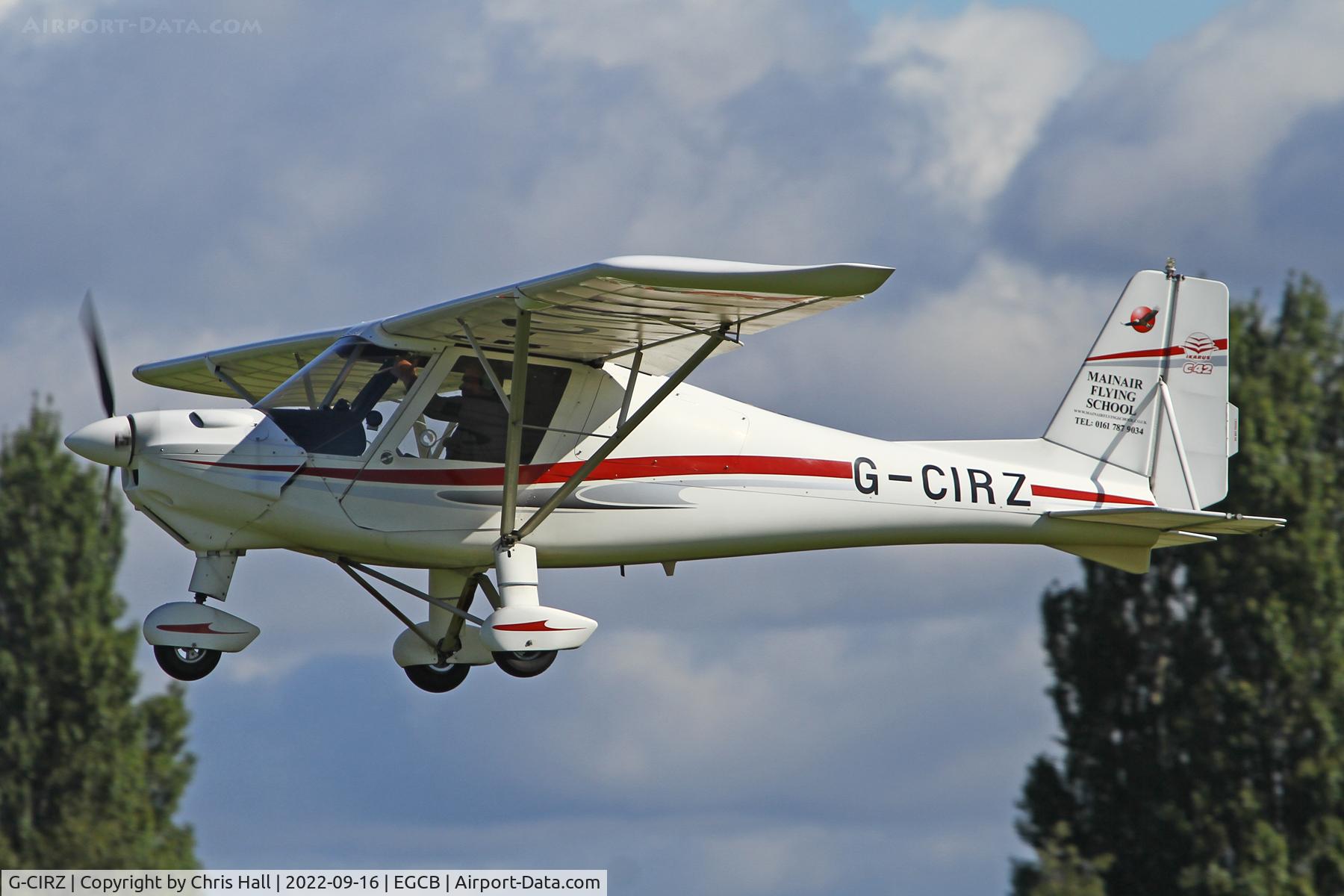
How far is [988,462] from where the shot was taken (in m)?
15.8

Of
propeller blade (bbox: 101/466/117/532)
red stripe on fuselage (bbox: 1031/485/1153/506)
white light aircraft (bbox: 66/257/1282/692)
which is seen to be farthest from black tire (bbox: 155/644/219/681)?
red stripe on fuselage (bbox: 1031/485/1153/506)

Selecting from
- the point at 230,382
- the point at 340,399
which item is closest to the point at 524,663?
the point at 340,399

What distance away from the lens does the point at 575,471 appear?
14.4m

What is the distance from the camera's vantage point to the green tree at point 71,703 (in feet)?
105

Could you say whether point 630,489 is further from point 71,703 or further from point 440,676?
point 71,703

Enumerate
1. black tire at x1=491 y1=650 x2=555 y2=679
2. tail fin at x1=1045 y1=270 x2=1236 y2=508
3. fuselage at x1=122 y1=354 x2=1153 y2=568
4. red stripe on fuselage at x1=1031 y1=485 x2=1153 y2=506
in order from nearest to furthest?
fuselage at x1=122 y1=354 x2=1153 y2=568 → black tire at x1=491 y1=650 x2=555 y2=679 → red stripe on fuselage at x1=1031 y1=485 x2=1153 y2=506 → tail fin at x1=1045 y1=270 x2=1236 y2=508

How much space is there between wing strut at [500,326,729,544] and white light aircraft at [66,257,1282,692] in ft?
0.07

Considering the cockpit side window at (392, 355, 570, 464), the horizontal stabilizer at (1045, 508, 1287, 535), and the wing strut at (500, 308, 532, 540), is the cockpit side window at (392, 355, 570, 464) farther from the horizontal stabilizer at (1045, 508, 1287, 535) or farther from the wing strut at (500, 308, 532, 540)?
the horizontal stabilizer at (1045, 508, 1287, 535)

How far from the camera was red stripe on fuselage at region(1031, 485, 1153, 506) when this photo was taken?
1581 cm

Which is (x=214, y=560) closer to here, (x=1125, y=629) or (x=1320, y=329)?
(x=1125, y=629)

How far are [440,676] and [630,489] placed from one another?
2.49 m

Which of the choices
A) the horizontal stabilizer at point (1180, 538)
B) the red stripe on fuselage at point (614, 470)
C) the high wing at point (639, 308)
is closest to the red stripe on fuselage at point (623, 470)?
the red stripe on fuselage at point (614, 470)

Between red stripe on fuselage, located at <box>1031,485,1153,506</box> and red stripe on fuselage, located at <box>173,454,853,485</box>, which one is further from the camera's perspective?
red stripe on fuselage, located at <box>1031,485,1153,506</box>

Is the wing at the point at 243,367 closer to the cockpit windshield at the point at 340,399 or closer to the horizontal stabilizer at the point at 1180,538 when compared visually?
the cockpit windshield at the point at 340,399
